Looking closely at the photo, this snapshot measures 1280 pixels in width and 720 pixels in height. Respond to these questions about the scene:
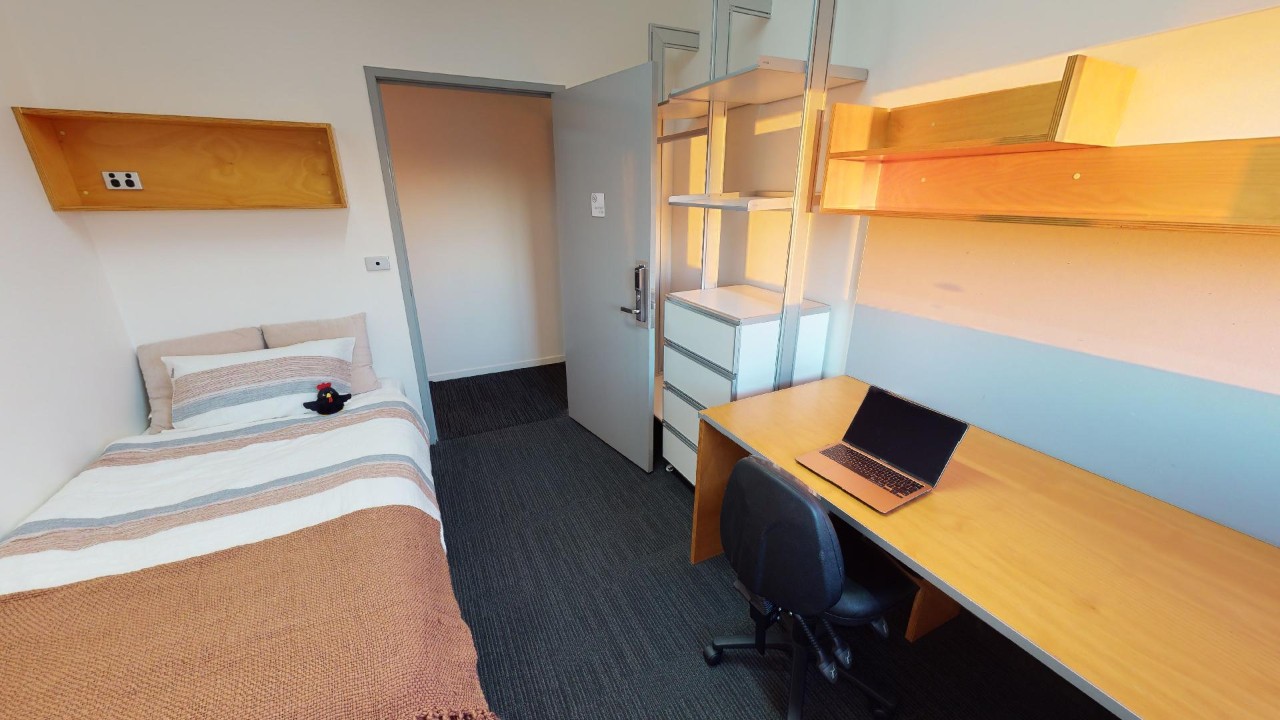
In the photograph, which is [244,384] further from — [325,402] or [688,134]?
[688,134]

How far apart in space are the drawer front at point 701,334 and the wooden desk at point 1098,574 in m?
0.54

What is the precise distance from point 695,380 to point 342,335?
186cm

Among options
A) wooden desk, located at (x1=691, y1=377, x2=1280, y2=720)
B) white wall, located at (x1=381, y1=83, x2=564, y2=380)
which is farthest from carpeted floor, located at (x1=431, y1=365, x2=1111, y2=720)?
white wall, located at (x1=381, y1=83, x2=564, y2=380)

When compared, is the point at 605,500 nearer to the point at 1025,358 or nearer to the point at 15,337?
the point at 1025,358

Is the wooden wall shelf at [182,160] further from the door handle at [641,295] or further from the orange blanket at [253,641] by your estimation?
the orange blanket at [253,641]

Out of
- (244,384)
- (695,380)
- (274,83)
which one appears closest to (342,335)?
(244,384)

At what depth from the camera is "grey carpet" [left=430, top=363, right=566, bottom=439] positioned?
3.31 m

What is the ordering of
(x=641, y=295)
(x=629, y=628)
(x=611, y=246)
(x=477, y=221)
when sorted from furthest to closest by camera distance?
(x=477, y=221) < (x=611, y=246) < (x=641, y=295) < (x=629, y=628)

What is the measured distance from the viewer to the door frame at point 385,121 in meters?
2.37

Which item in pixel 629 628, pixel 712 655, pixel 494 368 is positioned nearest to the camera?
pixel 712 655

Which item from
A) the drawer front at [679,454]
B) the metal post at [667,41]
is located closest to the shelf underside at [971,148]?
the drawer front at [679,454]

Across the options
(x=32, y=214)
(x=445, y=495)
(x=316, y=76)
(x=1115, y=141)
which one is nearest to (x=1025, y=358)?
(x=1115, y=141)

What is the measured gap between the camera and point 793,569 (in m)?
1.19

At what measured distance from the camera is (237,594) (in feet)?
3.90
